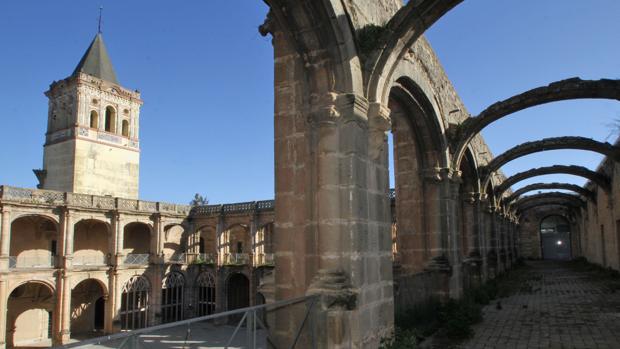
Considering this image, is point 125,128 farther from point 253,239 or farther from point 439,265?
point 439,265

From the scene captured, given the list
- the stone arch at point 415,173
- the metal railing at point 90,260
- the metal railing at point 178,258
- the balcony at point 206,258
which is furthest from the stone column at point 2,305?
the stone arch at point 415,173

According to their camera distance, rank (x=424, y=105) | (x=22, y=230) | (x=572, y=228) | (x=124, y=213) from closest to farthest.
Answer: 1. (x=424, y=105)
2. (x=22, y=230)
3. (x=124, y=213)
4. (x=572, y=228)

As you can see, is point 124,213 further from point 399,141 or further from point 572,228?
point 572,228

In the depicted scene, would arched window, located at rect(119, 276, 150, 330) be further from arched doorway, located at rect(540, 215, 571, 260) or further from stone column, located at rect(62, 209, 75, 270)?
arched doorway, located at rect(540, 215, 571, 260)

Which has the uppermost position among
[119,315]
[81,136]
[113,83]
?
[113,83]

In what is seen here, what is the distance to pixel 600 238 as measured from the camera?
Answer: 70.6ft

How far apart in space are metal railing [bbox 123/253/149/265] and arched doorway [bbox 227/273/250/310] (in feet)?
17.5

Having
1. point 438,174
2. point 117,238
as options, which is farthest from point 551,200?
point 117,238

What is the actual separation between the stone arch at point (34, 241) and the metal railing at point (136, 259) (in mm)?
3910

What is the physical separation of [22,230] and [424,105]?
79.4ft

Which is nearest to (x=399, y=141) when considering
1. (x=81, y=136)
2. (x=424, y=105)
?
(x=424, y=105)

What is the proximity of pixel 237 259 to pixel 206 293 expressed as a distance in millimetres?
3347

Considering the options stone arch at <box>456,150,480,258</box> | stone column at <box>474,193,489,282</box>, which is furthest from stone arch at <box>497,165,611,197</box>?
stone arch at <box>456,150,480,258</box>

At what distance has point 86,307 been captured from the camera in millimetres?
27547
